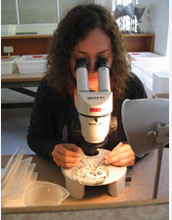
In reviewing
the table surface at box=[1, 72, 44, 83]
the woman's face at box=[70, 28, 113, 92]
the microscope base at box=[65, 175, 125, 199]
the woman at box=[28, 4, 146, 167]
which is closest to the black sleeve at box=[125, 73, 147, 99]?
the woman at box=[28, 4, 146, 167]

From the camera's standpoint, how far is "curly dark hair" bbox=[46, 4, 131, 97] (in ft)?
2.18

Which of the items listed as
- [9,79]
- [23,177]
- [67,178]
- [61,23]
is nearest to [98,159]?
[67,178]

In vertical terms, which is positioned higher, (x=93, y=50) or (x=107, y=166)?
(x=93, y=50)

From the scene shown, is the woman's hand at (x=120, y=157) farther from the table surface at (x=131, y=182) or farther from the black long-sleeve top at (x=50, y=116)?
the black long-sleeve top at (x=50, y=116)

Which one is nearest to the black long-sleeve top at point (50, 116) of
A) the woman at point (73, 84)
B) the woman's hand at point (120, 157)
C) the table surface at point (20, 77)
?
the woman at point (73, 84)

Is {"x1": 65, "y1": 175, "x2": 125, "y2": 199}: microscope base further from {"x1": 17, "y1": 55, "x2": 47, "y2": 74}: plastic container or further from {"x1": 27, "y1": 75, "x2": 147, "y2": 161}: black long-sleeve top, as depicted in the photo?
{"x1": 17, "y1": 55, "x2": 47, "y2": 74}: plastic container

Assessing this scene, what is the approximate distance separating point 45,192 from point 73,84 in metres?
0.34

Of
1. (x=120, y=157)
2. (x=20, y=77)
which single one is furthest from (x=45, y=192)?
(x=20, y=77)

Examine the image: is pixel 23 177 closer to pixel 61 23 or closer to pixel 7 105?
pixel 61 23

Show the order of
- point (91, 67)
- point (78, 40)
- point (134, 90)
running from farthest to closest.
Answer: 1. point (134, 90)
2. point (78, 40)
3. point (91, 67)

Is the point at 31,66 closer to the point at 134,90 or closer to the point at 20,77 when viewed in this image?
the point at 20,77

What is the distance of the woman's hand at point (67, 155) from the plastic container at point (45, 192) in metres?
0.07

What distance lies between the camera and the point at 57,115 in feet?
2.92

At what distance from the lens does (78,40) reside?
2.08 ft
